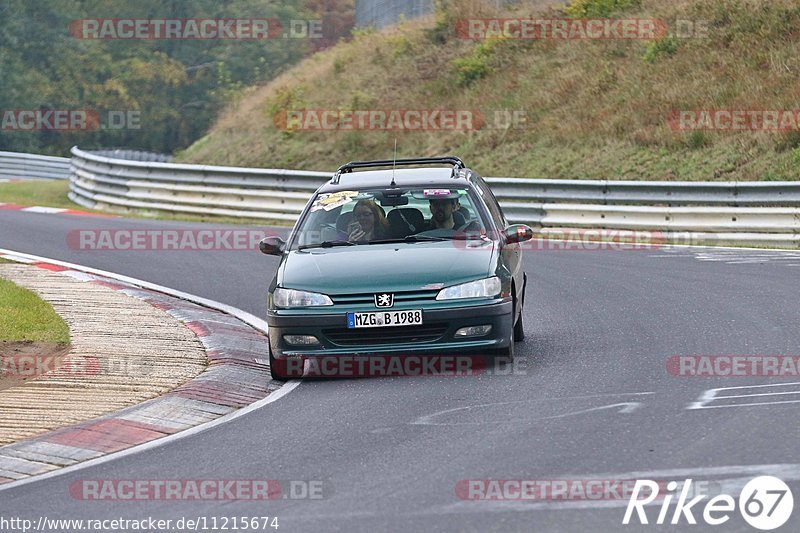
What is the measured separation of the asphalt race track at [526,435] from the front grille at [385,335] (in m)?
0.31

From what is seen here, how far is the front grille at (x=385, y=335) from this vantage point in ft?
33.6

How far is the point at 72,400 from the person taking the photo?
382 inches

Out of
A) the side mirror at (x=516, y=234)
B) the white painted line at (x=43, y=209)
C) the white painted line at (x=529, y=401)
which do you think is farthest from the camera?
the white painted line at (x=43, y=209)

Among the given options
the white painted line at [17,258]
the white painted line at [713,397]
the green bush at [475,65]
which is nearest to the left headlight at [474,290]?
the white painted line at [713,397]

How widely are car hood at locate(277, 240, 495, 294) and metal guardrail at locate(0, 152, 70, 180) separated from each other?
120ft

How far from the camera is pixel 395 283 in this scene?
1028cm

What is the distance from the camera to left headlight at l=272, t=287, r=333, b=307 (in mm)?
10344

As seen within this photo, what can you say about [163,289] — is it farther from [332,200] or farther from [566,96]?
[566,96]

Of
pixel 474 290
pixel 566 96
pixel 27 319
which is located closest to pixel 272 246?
pixel 474 290

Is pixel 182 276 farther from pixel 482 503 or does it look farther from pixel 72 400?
pixel 482 503

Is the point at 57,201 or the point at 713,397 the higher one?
the point at 57,201

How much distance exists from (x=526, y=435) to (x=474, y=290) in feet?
8.04

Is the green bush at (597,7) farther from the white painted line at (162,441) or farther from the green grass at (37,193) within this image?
the white painted line at (162,441)

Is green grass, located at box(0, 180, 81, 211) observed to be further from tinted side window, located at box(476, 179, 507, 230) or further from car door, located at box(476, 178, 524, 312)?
car door, located at box(476, 178, 524, 312)
